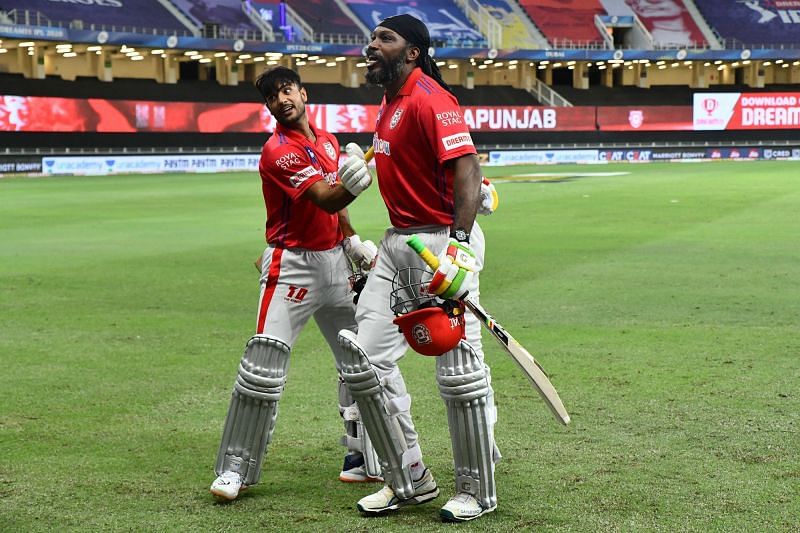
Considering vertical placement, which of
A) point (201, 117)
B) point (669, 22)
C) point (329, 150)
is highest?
point (669, 22)

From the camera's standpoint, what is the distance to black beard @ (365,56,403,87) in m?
5.44

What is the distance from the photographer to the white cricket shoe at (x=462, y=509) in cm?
516

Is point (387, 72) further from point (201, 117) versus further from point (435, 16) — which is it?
point (435, 16)

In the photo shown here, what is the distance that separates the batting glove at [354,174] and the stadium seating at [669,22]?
224ft

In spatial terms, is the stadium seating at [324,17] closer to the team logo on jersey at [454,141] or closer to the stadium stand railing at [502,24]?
the stadium stand railing at [502,24]

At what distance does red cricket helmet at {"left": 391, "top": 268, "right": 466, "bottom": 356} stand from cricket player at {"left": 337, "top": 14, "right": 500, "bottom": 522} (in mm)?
94

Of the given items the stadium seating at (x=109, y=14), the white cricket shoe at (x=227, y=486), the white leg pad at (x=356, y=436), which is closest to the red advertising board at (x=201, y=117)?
the stadium seating at (x=109, y=14)

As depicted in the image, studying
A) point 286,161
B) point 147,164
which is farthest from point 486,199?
point 147,164

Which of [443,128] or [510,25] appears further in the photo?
[510,25]

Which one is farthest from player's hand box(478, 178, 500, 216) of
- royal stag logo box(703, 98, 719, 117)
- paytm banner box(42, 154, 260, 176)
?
royal stag logo box(703, 98, 719, 117)

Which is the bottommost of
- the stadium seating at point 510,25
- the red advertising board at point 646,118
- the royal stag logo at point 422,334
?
the red advertising board at point 646,118

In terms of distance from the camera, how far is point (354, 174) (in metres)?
5.43

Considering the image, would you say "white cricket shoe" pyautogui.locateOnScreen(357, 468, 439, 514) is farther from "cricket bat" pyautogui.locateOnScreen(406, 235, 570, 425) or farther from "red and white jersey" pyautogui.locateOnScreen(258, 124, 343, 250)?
"red and white jersey" pyautogui.locateOnScreen(258, 124, 343, 250)

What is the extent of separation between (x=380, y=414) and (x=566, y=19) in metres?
68.5
